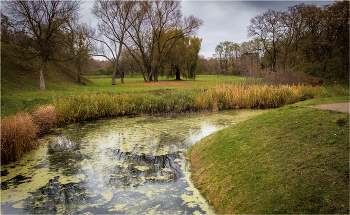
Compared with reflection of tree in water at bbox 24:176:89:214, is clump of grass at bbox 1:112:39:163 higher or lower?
higher

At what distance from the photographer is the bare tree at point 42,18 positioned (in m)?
16.9

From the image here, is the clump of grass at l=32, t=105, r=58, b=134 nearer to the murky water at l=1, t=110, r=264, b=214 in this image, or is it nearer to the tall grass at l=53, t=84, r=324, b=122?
the tall grass at l=53, t=84, r=324, b=122

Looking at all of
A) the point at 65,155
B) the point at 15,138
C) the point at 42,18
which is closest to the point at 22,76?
the point at 42,18

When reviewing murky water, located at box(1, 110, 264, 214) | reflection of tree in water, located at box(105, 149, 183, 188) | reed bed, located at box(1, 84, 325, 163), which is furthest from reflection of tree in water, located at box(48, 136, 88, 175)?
reed bed, located at box(1, 84, 325, 163)

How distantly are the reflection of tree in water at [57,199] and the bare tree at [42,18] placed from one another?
16319 millimetres

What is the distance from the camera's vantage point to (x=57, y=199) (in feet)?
13.9

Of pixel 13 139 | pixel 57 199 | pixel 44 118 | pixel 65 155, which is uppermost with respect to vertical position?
pixel 44 118

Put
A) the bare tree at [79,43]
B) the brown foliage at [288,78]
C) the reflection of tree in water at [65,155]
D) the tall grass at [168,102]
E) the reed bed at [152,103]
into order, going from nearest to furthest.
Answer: the reflection of tree in water at [65,155]
the reed bed at [152,103]
the tall grass at [168,102]
the brown foliage at [288,78]
the bare tree at [79,43]

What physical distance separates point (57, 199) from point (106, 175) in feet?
3.72

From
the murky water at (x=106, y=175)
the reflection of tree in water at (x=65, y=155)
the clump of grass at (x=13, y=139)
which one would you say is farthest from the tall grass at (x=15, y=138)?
the reflection of tree in water at (x=65, y=155)

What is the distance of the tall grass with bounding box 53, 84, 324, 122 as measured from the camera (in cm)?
1088

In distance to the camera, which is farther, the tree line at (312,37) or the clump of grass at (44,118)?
the tree line at (312,37)

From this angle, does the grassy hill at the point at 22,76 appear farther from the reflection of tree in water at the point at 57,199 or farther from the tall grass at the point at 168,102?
the reflection of tree in water at the point at 57,199

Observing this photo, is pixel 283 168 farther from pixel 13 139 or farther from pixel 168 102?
pixel 168 102
